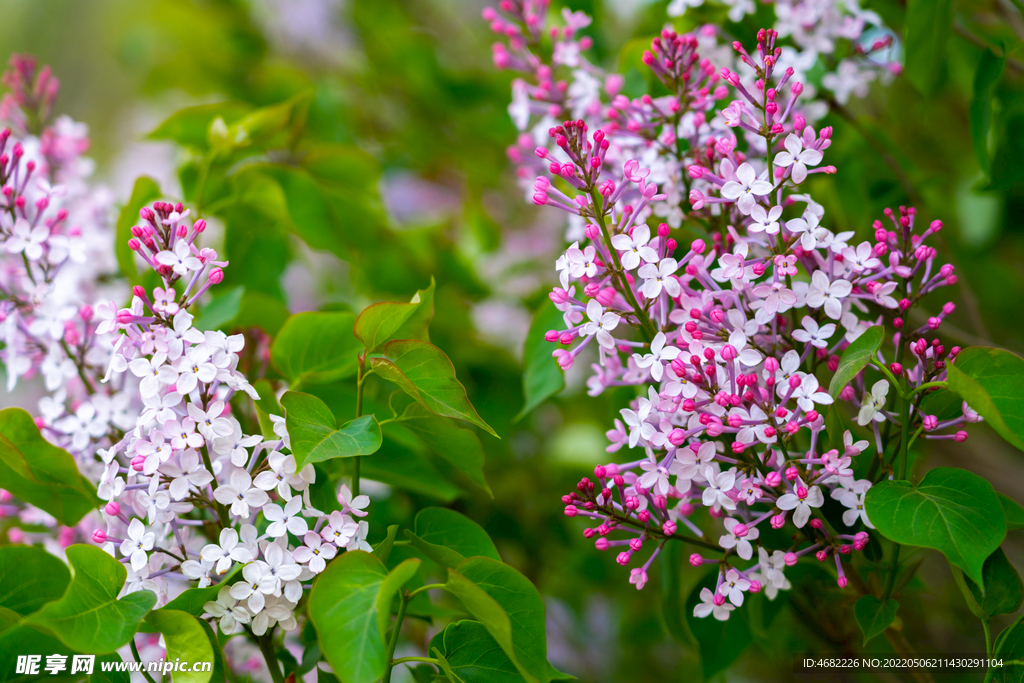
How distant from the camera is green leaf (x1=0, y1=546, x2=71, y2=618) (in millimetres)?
562

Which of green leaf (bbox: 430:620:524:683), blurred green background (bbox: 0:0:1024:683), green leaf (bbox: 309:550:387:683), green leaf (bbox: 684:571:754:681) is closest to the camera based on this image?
green leaf (bbox: 309:550:387:683)

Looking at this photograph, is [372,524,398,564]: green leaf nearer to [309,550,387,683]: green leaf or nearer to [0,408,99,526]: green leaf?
[309,550,387,683]: green leaf

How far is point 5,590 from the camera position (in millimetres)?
562

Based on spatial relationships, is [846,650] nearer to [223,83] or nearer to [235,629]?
[235,629]

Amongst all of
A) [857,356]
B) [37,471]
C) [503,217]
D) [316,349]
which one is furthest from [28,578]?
[503,217]

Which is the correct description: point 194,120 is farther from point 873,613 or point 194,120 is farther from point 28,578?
point 873,613

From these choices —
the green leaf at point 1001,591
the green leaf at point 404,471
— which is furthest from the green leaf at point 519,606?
the green leaf at point 1001,591

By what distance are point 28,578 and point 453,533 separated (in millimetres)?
367

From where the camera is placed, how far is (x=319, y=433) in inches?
20.4

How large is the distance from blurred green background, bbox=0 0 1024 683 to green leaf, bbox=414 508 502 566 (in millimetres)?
113

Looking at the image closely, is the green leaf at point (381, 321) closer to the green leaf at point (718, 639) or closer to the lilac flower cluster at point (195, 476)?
the lilac flower cluster at point (195, 476)

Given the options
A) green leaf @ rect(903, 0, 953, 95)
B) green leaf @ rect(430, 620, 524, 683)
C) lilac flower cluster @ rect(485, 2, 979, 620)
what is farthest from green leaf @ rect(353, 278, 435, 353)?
A: green leaf @ rect(903, 0, 953, 95)

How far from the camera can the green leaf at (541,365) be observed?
0.69 meters

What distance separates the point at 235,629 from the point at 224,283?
483 millimetres
